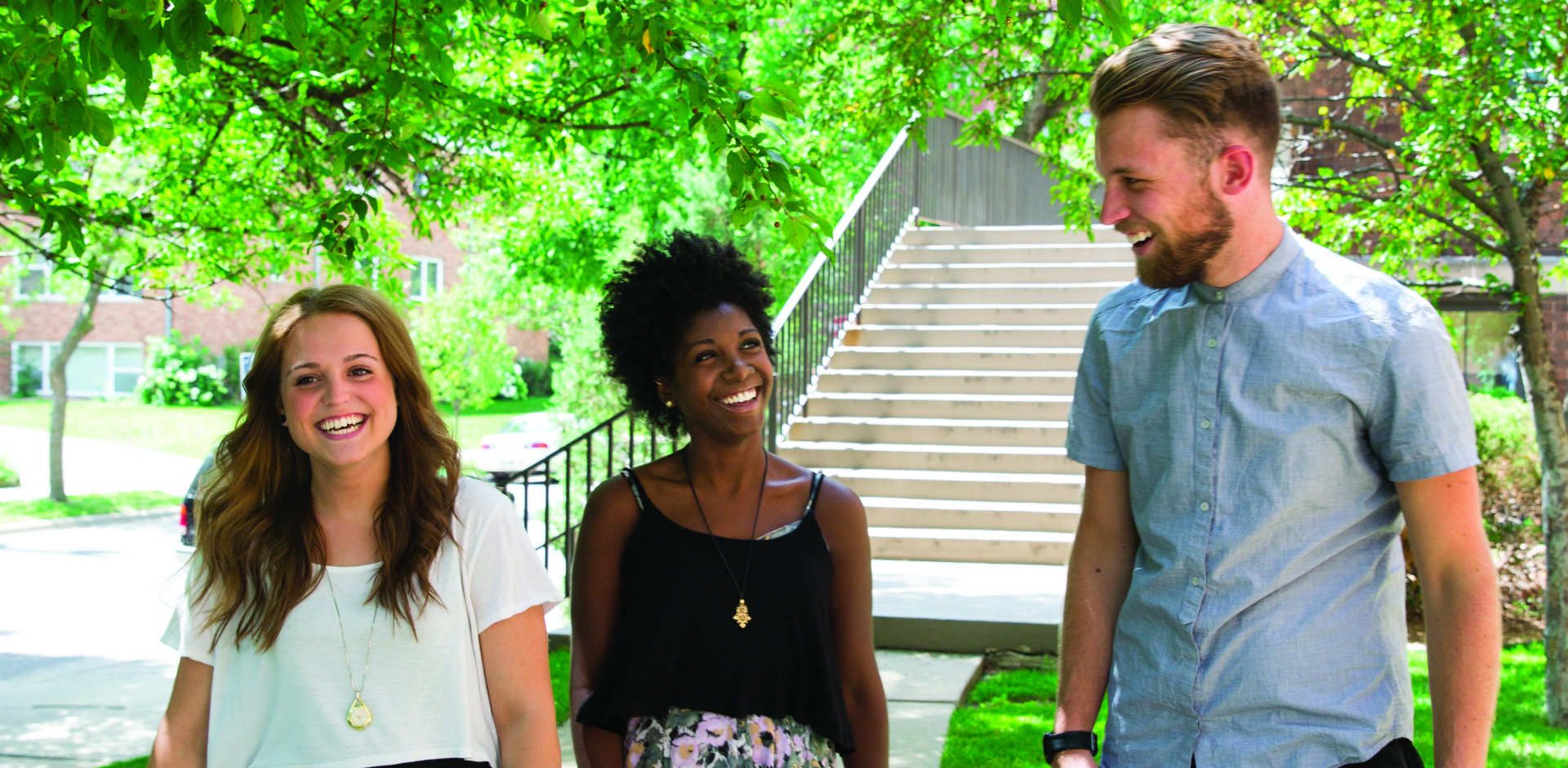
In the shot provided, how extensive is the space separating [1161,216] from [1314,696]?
30.3 inches

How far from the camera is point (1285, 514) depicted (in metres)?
2.16

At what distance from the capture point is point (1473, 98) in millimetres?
6008

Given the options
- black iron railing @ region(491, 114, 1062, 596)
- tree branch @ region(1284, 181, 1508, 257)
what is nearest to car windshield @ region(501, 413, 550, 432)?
black iron railing @ region(491, 114, 1062, 596)

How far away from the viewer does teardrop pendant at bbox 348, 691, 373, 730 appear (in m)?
2.62

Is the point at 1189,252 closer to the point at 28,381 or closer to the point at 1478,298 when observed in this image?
the point at 1478,298

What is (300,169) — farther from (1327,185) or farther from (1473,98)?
(1473,98)

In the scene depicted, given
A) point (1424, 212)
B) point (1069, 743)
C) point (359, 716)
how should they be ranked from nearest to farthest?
point (1069, 743) → point (359, 716) → point (1424, 212)

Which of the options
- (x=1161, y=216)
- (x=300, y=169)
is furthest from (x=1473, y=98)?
(x=300, y=169)

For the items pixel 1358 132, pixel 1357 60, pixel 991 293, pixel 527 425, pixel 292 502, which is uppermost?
pixel 1357 60

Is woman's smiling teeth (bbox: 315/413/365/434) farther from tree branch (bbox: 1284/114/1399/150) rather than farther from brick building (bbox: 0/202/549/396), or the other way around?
brick building (bbox: 0/202/549/396)

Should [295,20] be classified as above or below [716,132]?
above

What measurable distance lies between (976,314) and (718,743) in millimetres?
10421

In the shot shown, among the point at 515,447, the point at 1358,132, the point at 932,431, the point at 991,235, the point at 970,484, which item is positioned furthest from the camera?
the point at 515,447

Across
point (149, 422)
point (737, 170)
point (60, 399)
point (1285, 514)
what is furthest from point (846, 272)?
point (149, 422)
